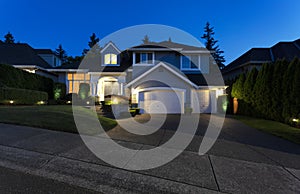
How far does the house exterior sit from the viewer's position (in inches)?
531

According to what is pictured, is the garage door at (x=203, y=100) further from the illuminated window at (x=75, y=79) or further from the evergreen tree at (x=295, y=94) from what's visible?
the illuminated window at (x=75, y=79)

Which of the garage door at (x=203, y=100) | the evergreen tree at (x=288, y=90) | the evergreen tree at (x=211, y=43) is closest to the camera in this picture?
the evergreen tree at (x=288, y=90)

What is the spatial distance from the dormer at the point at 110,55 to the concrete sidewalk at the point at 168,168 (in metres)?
14.0

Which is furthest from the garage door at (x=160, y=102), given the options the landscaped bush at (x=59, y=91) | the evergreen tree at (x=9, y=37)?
the evergreen tree at (x=9, y=37)

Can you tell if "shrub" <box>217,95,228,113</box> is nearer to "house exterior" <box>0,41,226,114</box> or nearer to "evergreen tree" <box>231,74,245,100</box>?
"house exterior" <box>0,41,226,114</box>

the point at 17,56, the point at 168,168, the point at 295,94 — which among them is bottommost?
the point at 168,168

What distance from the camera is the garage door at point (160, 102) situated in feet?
43.4

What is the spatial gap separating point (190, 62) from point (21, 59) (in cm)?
2040

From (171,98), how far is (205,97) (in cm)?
404

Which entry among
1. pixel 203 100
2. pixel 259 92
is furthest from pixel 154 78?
pixel 259 92

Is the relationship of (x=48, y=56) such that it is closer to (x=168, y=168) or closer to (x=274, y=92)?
(x=168, y=168)

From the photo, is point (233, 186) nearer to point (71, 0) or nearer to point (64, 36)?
point (71, 0)

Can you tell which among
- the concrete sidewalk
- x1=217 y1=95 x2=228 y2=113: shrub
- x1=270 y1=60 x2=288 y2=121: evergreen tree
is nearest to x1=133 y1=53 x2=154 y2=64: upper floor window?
x1=217 y1=95 x2=228 y2=113: shrub

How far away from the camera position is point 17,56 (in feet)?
63.1
